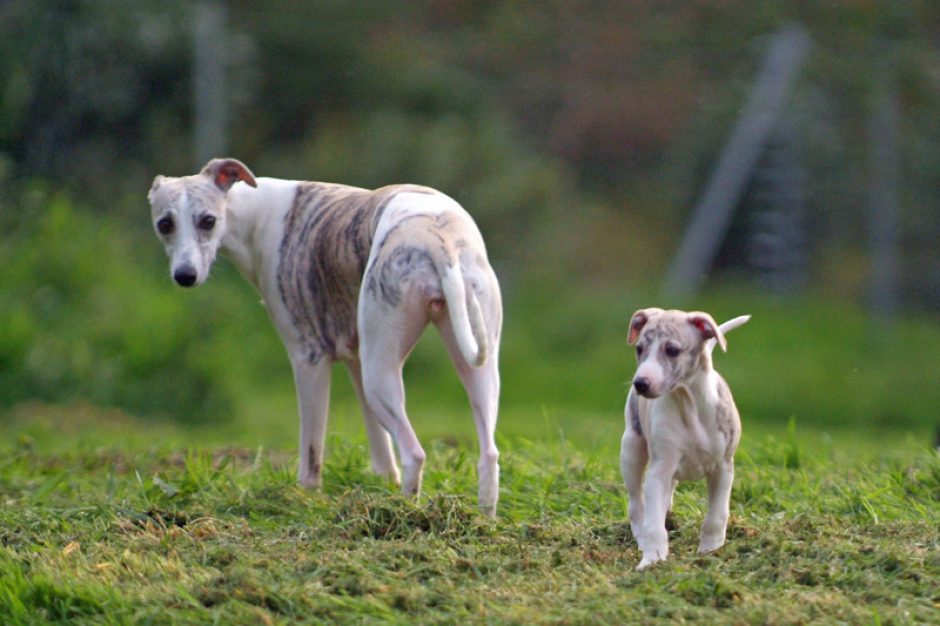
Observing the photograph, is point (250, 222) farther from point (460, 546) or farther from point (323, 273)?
point (460, 546)

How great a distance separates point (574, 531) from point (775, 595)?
109 cm

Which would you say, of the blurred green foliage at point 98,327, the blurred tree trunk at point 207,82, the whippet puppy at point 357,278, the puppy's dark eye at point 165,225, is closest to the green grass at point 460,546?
the whippet puppy at point 357,278

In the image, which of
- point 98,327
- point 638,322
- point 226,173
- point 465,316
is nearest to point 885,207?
point 98,327

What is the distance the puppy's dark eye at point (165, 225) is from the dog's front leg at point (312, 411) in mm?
759

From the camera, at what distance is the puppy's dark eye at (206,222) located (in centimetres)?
661

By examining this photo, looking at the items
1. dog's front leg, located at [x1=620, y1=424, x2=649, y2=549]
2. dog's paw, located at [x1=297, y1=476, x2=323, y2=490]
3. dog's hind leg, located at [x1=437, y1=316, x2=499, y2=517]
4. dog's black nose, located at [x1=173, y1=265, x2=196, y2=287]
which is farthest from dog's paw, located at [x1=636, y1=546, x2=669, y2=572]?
dog's black nose, located at [x1=173, y1=265, x2=196, y2=287]

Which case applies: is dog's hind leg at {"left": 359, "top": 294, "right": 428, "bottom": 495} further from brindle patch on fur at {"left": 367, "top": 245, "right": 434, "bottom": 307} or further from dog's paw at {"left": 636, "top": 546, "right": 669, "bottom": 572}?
dog's paw at {"left": 636, "top": 546, "right": 669, "bottom": 572}

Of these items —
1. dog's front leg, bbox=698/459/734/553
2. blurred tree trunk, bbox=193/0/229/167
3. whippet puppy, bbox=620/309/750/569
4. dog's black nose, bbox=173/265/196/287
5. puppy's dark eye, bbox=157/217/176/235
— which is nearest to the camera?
whippet puppy, bbox=620/309/750/569

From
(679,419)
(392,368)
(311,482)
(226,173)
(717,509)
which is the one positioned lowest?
(311,482)

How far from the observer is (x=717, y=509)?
5.18 m

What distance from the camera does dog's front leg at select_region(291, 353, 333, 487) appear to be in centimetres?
667

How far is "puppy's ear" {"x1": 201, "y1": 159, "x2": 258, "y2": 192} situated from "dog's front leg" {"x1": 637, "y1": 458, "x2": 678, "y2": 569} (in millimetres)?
2505

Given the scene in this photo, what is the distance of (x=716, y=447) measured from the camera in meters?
5.04

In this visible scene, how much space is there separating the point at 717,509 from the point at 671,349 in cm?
64
